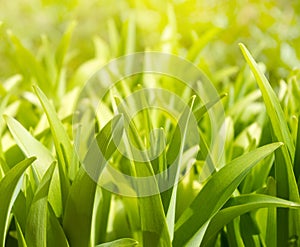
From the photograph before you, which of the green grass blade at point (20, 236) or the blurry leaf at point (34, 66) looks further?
the blurry leaf at point (34, 66)

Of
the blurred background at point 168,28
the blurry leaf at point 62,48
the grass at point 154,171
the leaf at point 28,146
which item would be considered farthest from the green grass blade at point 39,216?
the blurred background at point 168,28

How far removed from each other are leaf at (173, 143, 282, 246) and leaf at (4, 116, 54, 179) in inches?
8.9

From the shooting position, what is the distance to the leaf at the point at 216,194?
78 centimetres

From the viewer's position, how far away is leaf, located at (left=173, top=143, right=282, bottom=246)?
0.78 metres

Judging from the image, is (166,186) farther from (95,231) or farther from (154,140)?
(95,231)

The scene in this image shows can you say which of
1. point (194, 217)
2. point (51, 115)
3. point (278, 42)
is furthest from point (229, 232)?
point (278, 42)

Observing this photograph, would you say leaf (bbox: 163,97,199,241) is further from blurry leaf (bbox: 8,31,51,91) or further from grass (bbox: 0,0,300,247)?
blurry leaf (bbox: 8,31,51,91)

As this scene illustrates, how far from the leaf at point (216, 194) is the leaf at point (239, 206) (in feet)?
0.07

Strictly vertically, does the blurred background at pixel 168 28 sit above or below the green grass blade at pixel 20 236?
above

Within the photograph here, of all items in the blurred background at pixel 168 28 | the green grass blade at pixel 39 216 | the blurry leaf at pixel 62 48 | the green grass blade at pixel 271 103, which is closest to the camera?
the green grass blade at pixel 39 216

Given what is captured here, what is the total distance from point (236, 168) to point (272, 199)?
2.5 inches

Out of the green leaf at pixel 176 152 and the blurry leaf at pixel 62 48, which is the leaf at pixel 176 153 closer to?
the green leaf at pixel 176 152

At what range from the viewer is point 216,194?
80 centimetres

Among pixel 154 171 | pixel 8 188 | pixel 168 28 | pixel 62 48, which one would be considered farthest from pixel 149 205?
pixel 168 28
